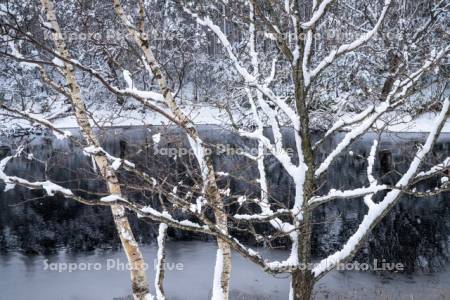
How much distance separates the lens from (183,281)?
1352 centimetres

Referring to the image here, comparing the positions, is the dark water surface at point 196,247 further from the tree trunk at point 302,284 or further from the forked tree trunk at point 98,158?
the tree trunk at point 302,284

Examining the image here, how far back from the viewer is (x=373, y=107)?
5133 mm

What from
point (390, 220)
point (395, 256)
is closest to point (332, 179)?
point (390, 220)

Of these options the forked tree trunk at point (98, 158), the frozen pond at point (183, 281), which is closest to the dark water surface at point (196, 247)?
the frozen pond at point (183, 281)

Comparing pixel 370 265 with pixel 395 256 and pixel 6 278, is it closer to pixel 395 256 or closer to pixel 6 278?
pixel 395 256

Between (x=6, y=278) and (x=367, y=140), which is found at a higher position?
(x=367, y=140)

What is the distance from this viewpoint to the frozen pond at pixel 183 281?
12.2 metres

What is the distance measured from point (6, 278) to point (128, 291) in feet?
12.7

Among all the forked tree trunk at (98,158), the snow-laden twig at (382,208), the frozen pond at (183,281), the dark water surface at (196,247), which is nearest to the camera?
the snow-laden twig at (382,208)

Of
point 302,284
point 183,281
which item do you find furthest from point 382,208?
point 183,281

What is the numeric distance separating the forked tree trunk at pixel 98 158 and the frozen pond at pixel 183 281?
6523 mm

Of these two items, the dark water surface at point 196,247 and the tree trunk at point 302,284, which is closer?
the tree trunk at point 302,284

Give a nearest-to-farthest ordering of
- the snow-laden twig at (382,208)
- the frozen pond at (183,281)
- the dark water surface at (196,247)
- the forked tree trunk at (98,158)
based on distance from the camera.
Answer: the snow-laden twig at (382,208), the forked tree trunk at (98,158), the frozen pond at (183,281), the dark water surface at (196,247)

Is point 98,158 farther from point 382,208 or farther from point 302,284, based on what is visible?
point 382,208
